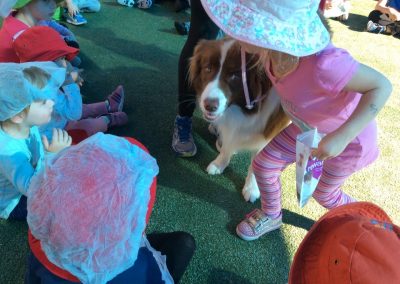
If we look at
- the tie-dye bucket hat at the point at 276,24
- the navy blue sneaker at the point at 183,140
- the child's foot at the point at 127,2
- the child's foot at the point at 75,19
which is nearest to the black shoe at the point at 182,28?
the child's foot at the point at 127,2

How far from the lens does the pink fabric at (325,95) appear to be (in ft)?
3.22

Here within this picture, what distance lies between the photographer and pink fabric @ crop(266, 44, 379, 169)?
98 cm

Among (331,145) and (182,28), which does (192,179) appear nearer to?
(331,145)

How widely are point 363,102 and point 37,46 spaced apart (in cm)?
153

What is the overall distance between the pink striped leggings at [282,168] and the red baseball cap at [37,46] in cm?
117

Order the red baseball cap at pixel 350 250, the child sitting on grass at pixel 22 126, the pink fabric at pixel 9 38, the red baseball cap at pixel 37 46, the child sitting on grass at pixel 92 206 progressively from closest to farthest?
1. the red baseball cap at pixel 350 250
2. the child sitting on grass at pixel 92 206
3. the child sitting on grass at pixel 22 126
4. the red baseball cap at pixel 37 46
5. the pink fabric at pixel 9 38

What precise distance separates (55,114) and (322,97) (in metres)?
1.28

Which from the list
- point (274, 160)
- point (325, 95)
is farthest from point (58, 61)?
point (325, 95)

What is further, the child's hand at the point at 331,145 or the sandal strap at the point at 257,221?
the sandal strap at the point at 257,221

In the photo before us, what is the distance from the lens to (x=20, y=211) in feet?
4.67

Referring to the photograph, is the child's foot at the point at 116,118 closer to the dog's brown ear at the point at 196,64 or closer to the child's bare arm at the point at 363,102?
the dog's brown ear at the point at 196,64

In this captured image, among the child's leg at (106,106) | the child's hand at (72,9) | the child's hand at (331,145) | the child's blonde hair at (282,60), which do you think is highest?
the child's blonde hair at (282,60)

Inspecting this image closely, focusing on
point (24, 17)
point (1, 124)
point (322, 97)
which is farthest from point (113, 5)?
point (322, 97)

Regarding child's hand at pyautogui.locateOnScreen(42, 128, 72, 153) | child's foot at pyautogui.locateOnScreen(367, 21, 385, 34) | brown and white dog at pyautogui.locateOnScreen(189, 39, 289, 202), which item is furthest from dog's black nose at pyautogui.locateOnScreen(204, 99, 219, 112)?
child's foot at pyautogui.locateOnScreen(367, 21, 385, 34)
